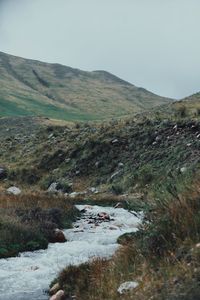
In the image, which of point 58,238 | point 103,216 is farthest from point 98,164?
point 58,238

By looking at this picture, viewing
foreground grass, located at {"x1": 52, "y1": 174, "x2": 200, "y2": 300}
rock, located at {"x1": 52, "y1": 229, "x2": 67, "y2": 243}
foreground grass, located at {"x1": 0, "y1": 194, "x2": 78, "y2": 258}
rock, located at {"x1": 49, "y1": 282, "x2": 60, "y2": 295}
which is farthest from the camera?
rock, located at {"x1": 52, "y1": 229, "x2": 67, "y2": 243}

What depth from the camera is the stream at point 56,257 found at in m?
9.22

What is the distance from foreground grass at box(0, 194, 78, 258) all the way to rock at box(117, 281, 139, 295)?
18.3 feet

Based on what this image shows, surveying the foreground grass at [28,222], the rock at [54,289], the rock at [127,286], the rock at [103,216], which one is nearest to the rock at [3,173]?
the foreground grass at [28,222]

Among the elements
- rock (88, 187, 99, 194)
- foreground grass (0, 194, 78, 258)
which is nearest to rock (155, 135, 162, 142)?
rock (88, 187, 99, 194)

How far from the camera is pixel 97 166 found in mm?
32625

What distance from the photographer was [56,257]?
11.8 meters

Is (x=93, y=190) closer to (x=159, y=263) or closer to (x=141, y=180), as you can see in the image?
(x=141, y=180)

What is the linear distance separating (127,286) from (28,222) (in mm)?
8223

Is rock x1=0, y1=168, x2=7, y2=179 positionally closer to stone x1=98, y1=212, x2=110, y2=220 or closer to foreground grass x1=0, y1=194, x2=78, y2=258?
foreground grass x1=0, y1=194, x2=78, y2=258

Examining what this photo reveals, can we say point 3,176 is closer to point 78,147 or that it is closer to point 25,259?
point 78,147

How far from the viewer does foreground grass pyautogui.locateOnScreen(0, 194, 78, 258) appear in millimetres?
12781

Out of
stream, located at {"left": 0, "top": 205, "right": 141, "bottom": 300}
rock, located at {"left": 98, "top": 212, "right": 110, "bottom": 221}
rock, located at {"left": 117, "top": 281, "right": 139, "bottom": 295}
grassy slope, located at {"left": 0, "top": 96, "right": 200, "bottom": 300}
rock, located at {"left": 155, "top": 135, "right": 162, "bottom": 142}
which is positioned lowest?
stream, located at {"left": 0, "top": 205, "right": 141, "bottom": 300}

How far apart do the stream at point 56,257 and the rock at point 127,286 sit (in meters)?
2.12
